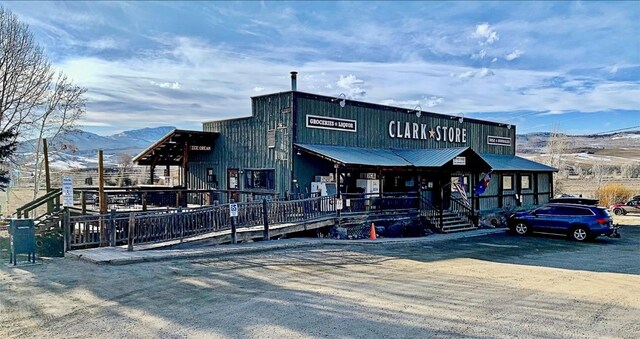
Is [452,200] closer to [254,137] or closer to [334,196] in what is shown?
[334,196]

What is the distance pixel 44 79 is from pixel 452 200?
22.7m

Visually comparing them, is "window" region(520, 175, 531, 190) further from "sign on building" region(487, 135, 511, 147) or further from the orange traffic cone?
the orange traffic cone

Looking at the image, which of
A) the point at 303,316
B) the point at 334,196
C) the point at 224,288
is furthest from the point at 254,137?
the point at 303,316

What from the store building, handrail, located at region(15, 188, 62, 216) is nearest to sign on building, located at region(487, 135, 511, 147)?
the store building

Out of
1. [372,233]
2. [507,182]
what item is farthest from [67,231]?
[507,182]

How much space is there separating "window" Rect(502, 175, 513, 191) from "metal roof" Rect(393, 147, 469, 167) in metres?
8.03

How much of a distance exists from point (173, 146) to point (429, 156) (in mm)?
11946

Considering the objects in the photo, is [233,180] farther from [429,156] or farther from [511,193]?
[511,193]

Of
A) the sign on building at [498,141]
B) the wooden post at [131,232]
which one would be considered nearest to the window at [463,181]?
the sign on building at [498,141]

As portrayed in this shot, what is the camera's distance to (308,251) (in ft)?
47.2

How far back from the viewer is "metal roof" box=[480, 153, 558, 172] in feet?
90.7

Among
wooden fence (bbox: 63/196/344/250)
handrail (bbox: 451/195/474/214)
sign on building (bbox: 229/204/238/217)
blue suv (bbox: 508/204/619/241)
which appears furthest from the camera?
handrail (bbox: 451/195/474/214)

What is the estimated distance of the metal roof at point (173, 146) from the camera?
21.7 m

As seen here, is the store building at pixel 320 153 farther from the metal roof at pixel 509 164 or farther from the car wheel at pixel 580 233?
the car wheel at pixel 580 233
